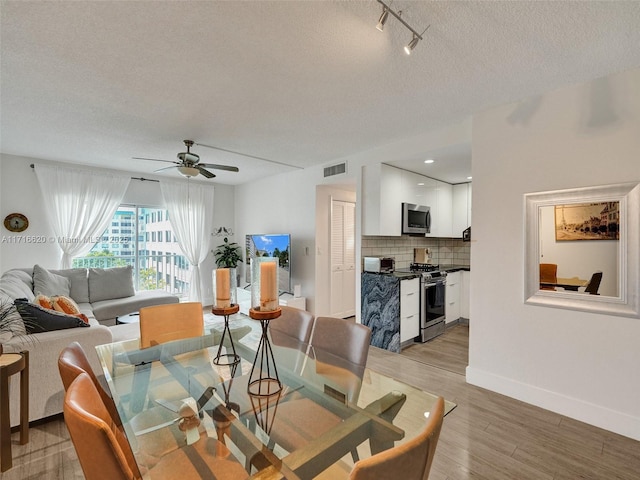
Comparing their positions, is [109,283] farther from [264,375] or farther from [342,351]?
[342,351]

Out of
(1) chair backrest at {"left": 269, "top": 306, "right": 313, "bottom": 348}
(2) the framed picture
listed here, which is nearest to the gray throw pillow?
(1) chair backrest at {"left": 269, "top": 306, "right": 313, "bottom": 348}

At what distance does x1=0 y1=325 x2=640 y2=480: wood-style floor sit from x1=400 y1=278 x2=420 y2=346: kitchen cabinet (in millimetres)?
1142

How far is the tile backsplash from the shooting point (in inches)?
171

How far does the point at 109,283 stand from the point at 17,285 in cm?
127

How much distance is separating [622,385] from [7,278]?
19.4ft

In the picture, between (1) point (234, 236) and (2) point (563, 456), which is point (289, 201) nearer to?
(1) point (234, 236)

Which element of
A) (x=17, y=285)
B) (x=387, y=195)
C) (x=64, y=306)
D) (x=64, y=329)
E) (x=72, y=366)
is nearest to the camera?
(x=72, y=366)

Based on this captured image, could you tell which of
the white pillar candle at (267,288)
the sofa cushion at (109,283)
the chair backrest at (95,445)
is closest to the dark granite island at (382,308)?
the white pillar candle at (267,288)

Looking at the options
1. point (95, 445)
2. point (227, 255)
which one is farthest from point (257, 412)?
point (227, 255)

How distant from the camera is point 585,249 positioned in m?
2.37

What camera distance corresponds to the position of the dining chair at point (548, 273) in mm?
2498

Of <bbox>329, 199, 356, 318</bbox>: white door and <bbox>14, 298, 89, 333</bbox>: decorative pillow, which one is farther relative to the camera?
<bbox>329, 199, 356, 318</bbox>: white door

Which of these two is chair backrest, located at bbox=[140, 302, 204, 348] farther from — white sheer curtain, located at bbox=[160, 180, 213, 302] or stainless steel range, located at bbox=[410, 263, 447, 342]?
white sheer curtain, located at bbox=[160, 180, 213, 302]

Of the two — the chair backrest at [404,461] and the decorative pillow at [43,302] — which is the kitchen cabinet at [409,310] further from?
the decorative pillow at [43,302]
